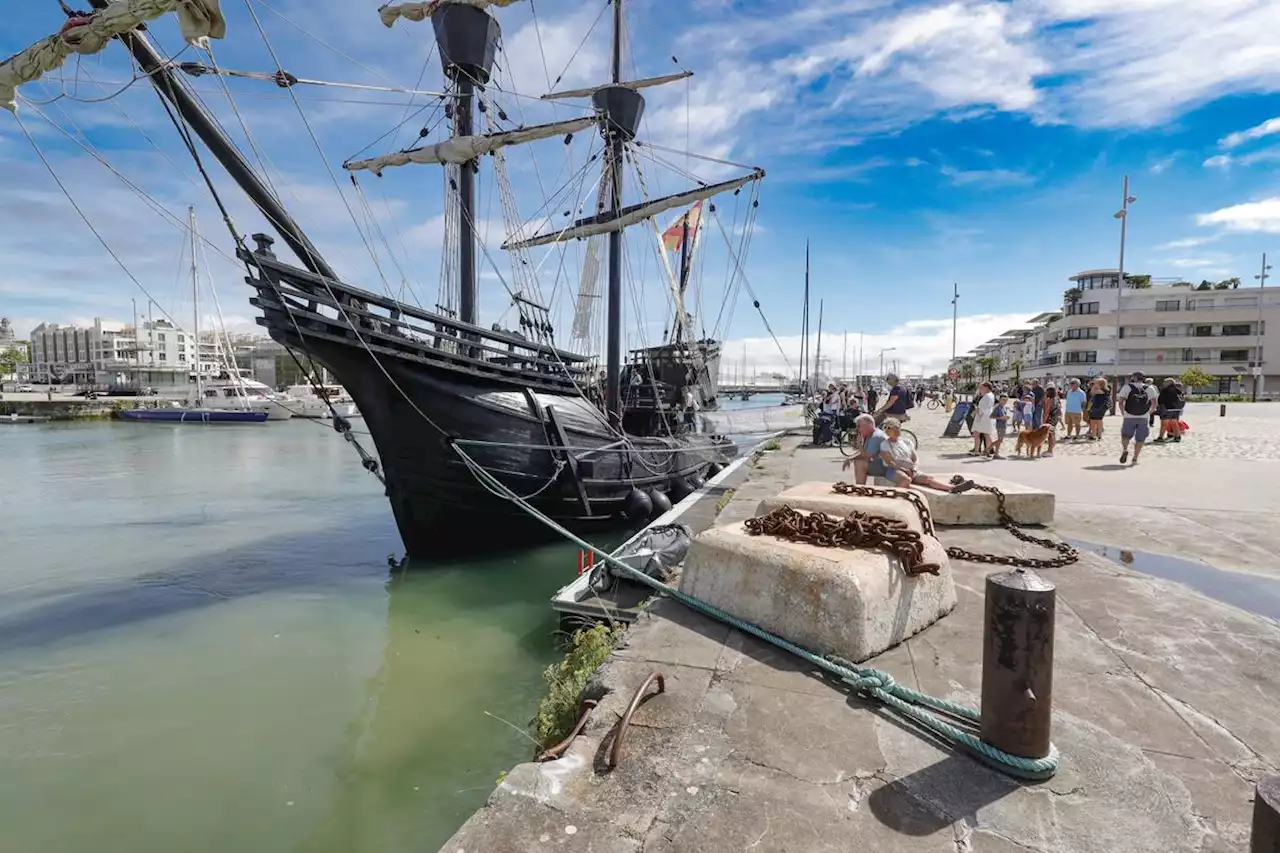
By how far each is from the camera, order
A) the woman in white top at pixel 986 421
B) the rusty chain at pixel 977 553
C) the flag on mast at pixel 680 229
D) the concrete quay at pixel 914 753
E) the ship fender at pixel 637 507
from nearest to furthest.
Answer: the concrete quay at pixel 914 753, the rusty chain at pixel 977 553, the ship fender at pixel 637 507, the woman in white top at pixel 986 421, the flag on mast at pixel 680 229

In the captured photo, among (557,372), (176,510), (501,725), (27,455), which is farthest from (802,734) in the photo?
(27,455)

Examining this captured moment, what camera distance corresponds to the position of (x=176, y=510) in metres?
16.7

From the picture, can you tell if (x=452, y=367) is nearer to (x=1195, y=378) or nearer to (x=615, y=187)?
(x=615, y=187)

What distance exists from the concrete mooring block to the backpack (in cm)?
631

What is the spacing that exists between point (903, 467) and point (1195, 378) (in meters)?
56.5

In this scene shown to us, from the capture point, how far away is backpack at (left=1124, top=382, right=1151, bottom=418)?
448 inches

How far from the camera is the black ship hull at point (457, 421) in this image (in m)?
8.58

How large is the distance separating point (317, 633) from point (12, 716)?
9.03 ft

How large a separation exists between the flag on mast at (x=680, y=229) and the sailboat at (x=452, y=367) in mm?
12777

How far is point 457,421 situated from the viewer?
32.4 feet

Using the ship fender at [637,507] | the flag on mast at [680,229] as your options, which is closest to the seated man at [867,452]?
the ship fender at [637,507]

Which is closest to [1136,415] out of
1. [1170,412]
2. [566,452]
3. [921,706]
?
[1170,412]

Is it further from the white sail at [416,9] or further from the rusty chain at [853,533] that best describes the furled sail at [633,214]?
the rusty chain at [853,533]

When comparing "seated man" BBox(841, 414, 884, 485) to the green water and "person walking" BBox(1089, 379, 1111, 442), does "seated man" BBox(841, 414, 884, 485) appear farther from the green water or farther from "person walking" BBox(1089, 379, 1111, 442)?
"person walking" BBox(1089, 379, 1111, 442)
